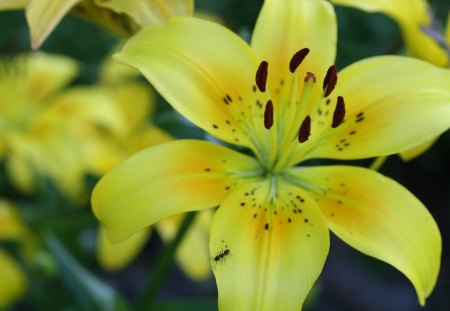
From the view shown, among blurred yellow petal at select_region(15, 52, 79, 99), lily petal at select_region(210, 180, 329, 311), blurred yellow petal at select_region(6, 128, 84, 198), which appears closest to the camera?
lily petal at select_region(210, 180, 329, 311)

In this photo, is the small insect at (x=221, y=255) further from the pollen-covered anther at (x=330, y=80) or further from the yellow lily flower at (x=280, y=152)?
the pollen-covered anther at (x=330, y=80)

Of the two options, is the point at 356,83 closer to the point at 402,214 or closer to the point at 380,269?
the point at 402,214

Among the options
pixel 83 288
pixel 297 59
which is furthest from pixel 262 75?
pixel 83 288

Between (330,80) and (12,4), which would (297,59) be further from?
(12,4)

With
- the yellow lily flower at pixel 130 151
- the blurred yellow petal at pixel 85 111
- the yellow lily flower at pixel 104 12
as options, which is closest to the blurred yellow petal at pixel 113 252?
the yellow lily flower at pixel 130 151

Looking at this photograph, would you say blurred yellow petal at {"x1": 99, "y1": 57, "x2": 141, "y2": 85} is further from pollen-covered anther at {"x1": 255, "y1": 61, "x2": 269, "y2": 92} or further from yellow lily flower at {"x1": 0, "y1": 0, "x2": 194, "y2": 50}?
pollen-covered anther at {"x1": 255, "y1": 61, "x2": 269, "y2": 92}

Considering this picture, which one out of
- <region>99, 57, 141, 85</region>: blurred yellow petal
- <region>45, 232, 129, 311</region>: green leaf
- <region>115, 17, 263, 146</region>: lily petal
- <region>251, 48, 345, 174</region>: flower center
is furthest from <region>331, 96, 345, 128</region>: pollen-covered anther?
<region>99, 57, 141, 85</region>: blurred yellow petal
